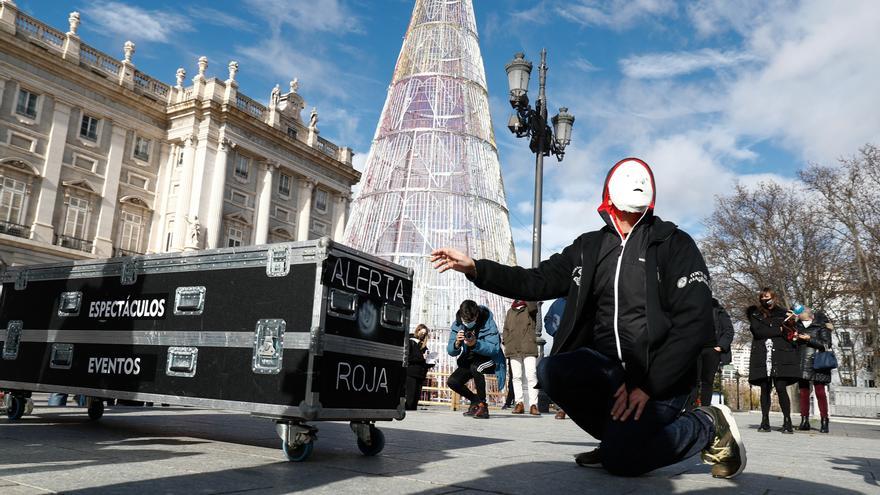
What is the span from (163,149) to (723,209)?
94.2 ft

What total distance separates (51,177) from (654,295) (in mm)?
33043

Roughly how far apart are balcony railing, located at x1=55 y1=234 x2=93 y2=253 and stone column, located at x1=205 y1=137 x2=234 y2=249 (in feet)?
18.1

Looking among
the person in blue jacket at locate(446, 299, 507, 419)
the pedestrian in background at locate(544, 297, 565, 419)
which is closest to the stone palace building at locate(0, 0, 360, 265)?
the person in blue jacket at locate(446, 299, 507, 419)

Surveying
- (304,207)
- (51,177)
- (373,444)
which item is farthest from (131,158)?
(373,444)

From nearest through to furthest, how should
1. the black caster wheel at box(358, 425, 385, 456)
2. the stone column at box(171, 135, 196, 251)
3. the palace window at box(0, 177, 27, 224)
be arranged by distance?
the black caster wheel at box(358, 425, 385, 456), the palace window at box(0, 177, 27, 224), the stone column at box(171, 135, 196, 251)

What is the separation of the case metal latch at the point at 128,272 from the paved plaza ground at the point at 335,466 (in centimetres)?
106

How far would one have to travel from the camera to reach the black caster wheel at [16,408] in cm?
534

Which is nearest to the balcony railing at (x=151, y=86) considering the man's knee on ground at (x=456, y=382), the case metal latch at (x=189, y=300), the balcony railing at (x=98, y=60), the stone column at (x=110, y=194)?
the balcony railing at (x=98, y=60)

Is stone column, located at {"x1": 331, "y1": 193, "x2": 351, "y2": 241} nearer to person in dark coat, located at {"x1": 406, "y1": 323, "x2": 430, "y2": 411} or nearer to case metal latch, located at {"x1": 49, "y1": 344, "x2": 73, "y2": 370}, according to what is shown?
person in dark coat, located at {"x1": 406, "y1": 323, "x2": 430, "y2": 411}

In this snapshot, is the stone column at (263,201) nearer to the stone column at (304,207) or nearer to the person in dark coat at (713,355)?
the stone column at (304,207)

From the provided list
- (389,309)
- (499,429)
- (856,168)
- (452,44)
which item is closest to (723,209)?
(856,168)

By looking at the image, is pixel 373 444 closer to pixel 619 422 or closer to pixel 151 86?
pixel 619 422

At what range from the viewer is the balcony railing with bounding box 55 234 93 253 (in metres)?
30.5

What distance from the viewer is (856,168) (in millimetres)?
27484
